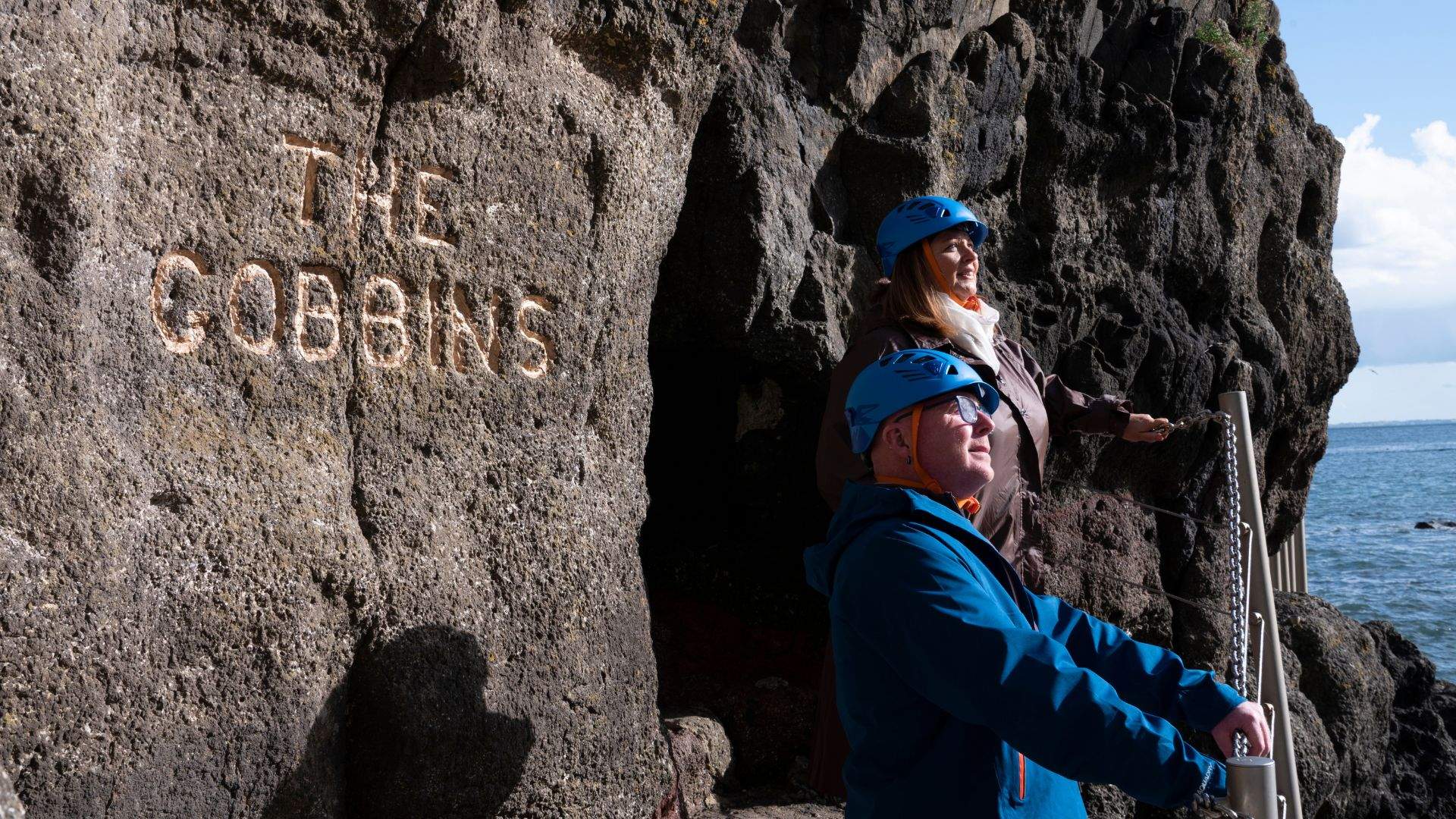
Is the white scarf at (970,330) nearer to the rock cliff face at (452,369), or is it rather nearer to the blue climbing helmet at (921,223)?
the blue climbing helmet at (921,223)

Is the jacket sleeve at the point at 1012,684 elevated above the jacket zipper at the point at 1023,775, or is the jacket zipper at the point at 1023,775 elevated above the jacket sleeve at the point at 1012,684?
the jacket sleeve at the point at 1012,684

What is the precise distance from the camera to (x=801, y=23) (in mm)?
4664

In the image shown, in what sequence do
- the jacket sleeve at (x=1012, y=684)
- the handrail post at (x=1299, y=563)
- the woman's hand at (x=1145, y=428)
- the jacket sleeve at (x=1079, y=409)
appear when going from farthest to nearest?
the handrail post at (x=1299, y=563) < the jacket sleeve at (x=1079, y=409) < the woman's hand at (x=1145, y=428) < the jacket sleeve at (x=1012, y=684)

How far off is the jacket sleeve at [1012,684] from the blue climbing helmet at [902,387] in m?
0.25

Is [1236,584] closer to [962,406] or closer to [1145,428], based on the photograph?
[1145,428]

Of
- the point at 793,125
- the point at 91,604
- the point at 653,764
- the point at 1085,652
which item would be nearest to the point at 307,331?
the point at 91,604

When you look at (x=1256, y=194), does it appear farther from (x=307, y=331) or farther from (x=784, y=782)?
(x=307, y=331)

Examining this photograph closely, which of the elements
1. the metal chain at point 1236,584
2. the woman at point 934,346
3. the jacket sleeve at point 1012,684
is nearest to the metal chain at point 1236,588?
the metal chain at point 1236,584

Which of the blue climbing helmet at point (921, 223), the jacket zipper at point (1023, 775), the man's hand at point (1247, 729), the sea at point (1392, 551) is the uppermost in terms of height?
the blue climbing helmet at point (921, 223)

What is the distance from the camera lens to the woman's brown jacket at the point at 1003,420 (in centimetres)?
302

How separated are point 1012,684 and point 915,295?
1534 millimetres

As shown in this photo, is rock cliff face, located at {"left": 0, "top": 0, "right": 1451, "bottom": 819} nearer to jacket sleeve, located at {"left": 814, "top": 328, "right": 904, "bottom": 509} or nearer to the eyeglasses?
jacket sleeve, located at {"left": 814, "top": 328, "right": 904, "bottom": 509}

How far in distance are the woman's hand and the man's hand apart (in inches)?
62.5

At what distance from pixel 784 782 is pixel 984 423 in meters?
2.80
